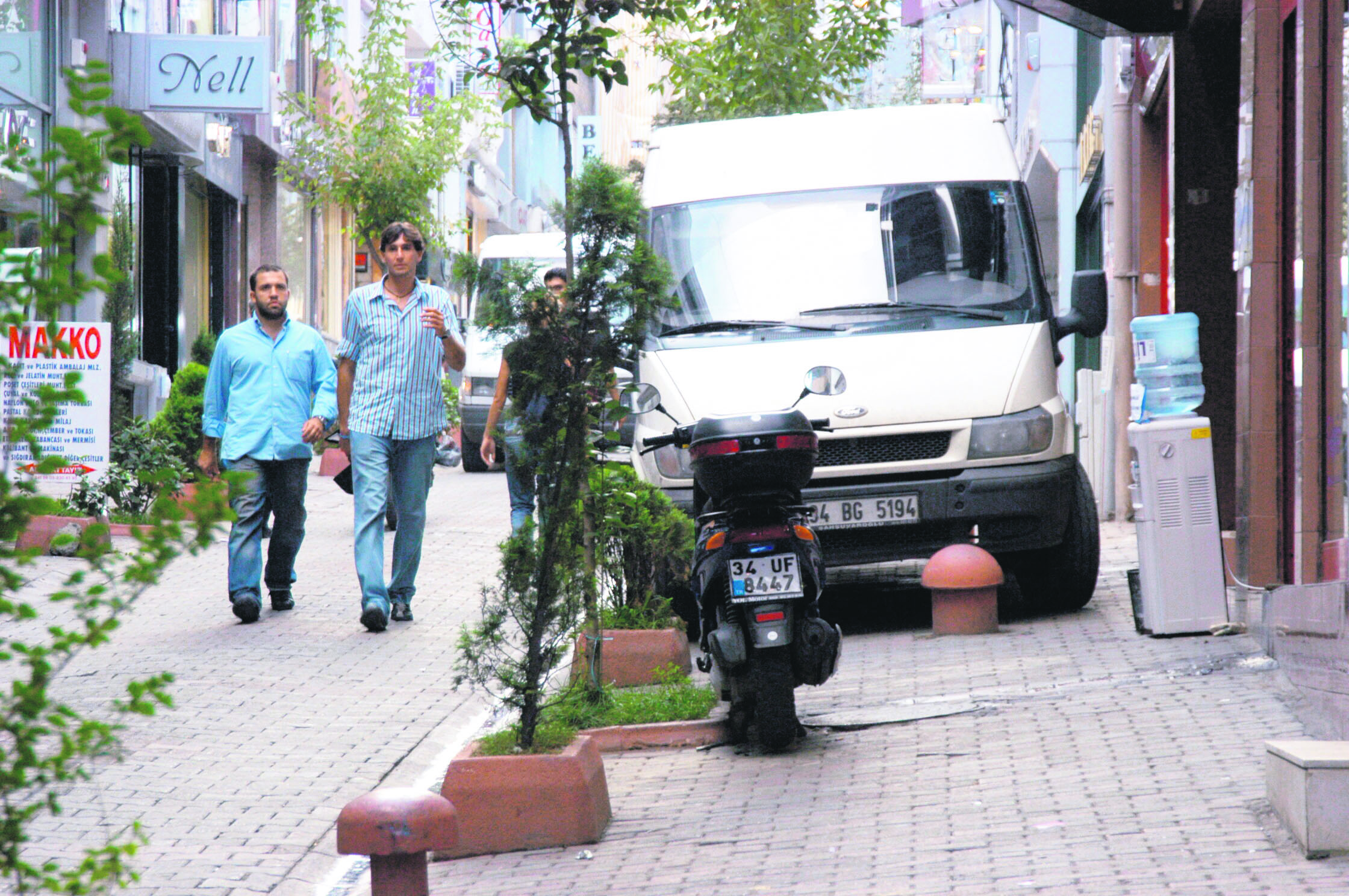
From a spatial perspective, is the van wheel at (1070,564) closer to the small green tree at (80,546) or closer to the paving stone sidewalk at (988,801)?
the paving stone sidewalk at (988,801)

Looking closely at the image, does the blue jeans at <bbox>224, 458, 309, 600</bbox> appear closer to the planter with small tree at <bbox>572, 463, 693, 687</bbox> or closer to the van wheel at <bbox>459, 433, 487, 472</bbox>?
the planter with small tree at <bbox>572, 463, 693, 687</bbox>

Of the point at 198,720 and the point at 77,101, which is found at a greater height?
the point at 77,101

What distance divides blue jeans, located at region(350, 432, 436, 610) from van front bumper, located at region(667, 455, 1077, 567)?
1.29m

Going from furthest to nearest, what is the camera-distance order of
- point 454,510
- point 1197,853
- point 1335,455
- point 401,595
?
point 454,510, point 401,595, point 1335,455, point 1197,853

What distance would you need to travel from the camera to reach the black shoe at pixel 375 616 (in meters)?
8.92

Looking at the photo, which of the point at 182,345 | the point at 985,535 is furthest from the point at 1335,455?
the point at 182,345

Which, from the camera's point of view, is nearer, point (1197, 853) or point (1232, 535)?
point (1197, 853)

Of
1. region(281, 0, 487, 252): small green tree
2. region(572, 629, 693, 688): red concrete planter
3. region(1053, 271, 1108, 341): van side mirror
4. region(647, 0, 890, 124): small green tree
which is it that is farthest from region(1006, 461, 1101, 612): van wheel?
region(281, 0, 487, 252): small green tree

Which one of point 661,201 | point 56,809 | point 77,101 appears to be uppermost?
point 661,201

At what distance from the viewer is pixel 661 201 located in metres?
Result: 9.62

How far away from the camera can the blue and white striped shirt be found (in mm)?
9008

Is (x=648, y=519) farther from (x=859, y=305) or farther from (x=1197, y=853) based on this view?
(x=1197, y=853)

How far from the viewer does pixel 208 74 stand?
61.5ft

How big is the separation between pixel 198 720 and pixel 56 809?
4.53 metres
